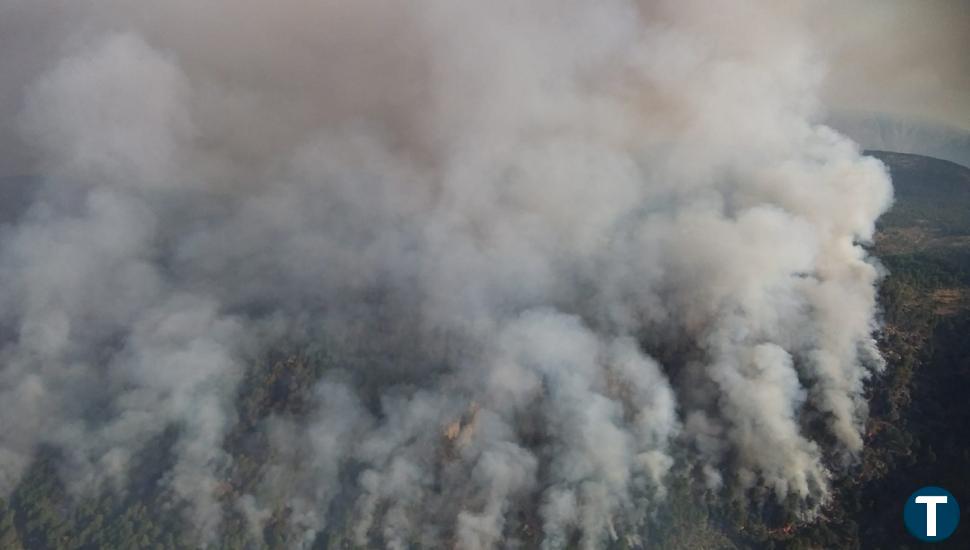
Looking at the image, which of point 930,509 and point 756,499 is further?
point 756,499

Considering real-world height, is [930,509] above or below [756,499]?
above

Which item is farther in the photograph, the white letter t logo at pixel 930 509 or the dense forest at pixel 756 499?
the dense forest at pixel 756 499

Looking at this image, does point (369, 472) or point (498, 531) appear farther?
point (369, 472)

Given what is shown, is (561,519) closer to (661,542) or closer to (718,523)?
(661,542)

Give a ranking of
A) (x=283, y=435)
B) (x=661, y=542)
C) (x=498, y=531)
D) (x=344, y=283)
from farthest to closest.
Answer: (x=344, y=283) → (x=283, y=435) → (x=498, y=531) → (x=661, y=542)

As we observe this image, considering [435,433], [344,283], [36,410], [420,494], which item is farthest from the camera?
[344,283]

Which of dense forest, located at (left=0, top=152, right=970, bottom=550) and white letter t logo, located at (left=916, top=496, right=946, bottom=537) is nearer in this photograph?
white letter t logo, located at (left=916, top=496, right=946, bottom=537)

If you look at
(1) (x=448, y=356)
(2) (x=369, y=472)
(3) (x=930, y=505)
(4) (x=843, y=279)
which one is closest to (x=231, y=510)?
(2) (x=369, y=472)

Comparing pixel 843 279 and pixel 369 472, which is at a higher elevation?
pixel 843 279
